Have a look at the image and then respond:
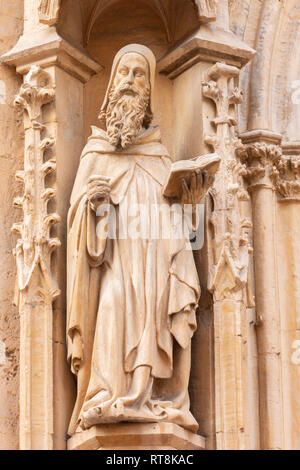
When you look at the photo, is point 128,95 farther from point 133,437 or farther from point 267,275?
point 133,437

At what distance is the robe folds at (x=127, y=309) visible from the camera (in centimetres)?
923

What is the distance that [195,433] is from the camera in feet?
31.0

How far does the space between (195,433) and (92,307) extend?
Answer: 88 centimetres

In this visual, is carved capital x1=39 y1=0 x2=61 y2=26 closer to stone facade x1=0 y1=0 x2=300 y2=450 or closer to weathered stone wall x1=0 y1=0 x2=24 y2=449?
stone facade x1=0 y1=0 x2=300 y2=450

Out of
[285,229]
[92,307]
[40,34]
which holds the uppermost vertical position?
[40,34]

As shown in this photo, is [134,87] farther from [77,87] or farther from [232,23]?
[232,23]

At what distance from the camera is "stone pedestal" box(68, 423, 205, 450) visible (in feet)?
30.1

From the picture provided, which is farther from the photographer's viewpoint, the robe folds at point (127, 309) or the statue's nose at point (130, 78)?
the statue's nose at point (130, 78)

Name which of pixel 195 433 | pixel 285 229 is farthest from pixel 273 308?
pixel 195 433

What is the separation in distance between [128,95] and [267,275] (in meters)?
1.51

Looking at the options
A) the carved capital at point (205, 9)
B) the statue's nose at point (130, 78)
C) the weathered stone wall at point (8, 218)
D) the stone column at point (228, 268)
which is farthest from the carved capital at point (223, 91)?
the weathered stone wall at point (8, 218)

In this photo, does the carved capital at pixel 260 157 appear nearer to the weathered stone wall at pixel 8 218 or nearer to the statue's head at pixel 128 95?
the statue's head at pixel 128 95

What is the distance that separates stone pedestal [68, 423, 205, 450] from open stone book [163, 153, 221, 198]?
1325mm

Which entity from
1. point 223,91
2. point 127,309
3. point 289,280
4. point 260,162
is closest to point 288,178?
point 260,162
